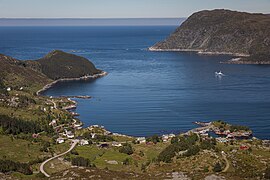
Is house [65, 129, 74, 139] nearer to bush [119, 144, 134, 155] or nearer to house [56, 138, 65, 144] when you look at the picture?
house [56, 138, 65, 144]

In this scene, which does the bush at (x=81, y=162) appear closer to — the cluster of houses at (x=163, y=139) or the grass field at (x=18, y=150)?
the grass field at (x=18, y=150)

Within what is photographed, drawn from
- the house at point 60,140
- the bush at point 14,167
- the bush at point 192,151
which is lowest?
the house at point 60,140

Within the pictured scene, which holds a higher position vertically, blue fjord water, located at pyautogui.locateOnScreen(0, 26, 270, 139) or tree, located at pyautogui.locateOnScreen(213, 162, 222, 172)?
tree, located at pyautogui.locateOnScreen(213, 162, 222, 172)

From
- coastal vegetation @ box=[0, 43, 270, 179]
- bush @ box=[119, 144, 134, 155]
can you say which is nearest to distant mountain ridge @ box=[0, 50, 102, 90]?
coastal vegetation @ box=[0, 43, 270, 179]

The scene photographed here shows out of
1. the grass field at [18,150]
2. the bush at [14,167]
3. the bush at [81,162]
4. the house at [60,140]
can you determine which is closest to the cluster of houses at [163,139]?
the house at [60,140]

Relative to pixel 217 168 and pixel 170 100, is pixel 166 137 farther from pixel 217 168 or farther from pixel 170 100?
pixel 170 100

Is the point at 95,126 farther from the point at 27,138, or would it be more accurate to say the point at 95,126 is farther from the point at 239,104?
the point at 239,104

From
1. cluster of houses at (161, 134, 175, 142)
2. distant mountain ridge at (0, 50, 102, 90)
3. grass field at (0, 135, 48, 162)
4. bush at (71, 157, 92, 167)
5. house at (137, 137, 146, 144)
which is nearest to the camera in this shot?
Answer: bush at (71, 157, 92, 167)

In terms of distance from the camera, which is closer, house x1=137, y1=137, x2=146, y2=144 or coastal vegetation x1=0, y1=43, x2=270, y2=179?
coastal vegetation x1=0, y1=43, x2=270, y2=179
